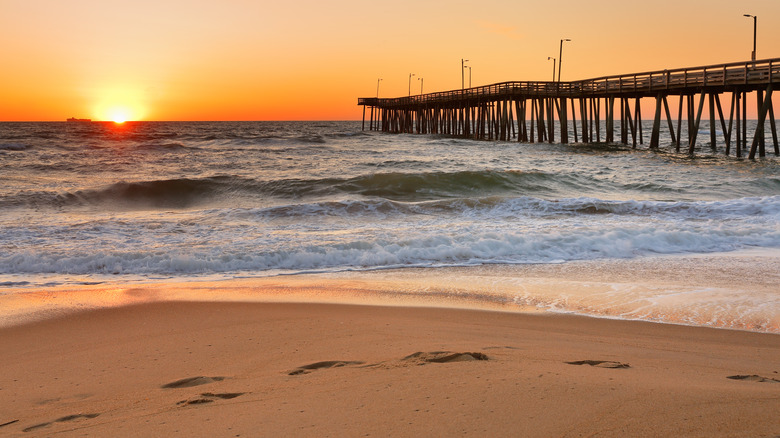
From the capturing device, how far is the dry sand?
10.0 feet

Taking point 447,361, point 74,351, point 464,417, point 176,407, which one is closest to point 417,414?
point 464,417

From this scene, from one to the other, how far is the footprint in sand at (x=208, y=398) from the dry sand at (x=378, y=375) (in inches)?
0.5

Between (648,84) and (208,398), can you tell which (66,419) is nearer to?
(208,398)

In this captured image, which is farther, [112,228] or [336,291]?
[112,228]

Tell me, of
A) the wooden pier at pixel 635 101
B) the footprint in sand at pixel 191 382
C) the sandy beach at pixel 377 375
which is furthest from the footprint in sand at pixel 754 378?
the wooden pier at pixel 635 101

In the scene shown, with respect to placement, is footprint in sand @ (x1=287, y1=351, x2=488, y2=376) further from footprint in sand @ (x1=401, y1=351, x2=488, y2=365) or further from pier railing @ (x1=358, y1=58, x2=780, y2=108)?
pier railing @ (x1=358, y1=58, x2=780, y2=108)

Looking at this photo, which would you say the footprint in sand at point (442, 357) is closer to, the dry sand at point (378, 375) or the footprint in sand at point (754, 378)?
the dry sand at point (378, 375)

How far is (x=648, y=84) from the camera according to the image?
31375 mm

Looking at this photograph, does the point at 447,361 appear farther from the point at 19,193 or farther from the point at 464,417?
the point at 19,193

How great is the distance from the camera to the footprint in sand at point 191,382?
12.8 feet

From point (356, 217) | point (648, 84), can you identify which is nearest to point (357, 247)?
point (356, 217)

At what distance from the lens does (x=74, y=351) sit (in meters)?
4.88

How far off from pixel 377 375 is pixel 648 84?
103 feet

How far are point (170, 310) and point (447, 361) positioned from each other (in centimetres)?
327
